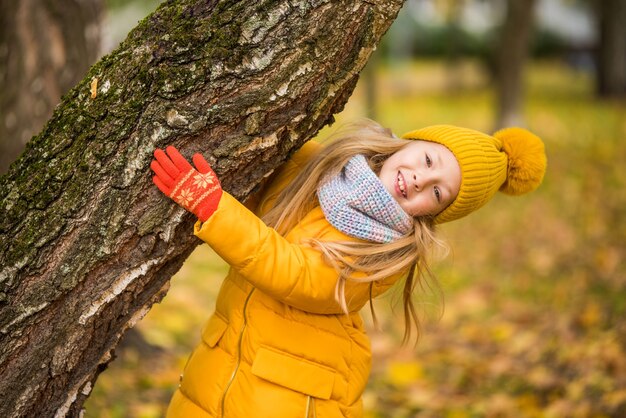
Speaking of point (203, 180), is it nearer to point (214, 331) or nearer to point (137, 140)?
point (137, 140)

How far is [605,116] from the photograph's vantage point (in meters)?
11.8

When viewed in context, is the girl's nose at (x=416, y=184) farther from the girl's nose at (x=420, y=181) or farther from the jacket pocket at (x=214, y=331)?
the jacket pocket at (x=214, y=331)

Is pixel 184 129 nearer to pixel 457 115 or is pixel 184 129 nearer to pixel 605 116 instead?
pixel 605 116

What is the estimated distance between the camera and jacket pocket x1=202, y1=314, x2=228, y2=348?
2387 mm

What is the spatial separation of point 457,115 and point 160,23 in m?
12.0

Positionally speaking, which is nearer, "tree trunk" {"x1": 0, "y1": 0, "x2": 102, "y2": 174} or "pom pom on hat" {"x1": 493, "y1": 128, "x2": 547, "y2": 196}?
"pom pom on hat" {"x1": 493, "y1": 128, "x2": 547, "y2": 196}

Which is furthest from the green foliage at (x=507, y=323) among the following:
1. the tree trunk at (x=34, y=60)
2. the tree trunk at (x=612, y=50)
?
the tree trunk at (x=612, y=50)

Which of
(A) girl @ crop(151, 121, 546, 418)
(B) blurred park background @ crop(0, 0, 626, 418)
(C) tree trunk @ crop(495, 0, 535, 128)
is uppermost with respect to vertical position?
(A) girl @ crop(151, 121, 546, 418)

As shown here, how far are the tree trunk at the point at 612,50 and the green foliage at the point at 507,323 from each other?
583cm

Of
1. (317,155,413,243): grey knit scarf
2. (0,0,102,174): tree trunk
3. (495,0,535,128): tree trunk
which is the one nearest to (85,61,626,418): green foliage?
(317,155,413,243): grey knit scarf

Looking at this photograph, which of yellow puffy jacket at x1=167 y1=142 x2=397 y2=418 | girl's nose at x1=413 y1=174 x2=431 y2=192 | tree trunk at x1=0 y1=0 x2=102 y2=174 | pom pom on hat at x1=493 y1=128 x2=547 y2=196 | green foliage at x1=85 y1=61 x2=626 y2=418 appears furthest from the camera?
green foliage at x1=85 y1=61 x2=626 y2=418

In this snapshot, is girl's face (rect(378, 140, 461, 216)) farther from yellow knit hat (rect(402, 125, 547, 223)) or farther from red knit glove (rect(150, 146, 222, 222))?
red knit glove (rect(150, 146, 222, 222))

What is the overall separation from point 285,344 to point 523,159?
3.38ft

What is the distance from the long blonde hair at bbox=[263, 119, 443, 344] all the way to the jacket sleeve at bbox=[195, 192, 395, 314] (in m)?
0.04
